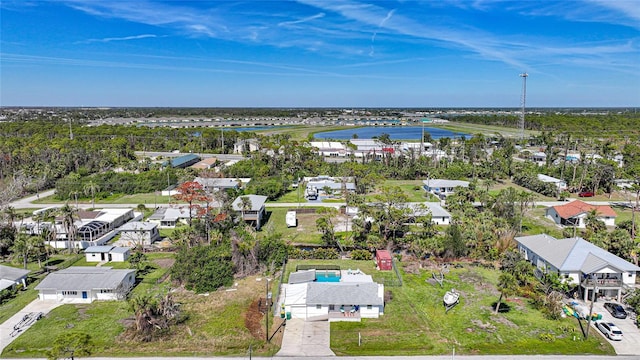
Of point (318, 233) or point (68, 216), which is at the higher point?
point (68, 216)

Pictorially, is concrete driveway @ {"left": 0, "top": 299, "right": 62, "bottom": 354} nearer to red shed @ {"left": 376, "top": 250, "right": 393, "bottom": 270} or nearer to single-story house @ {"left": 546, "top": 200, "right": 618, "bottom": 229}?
red shed @ {"left": 376, "top": 250, "right": 393, "bottom": 270}

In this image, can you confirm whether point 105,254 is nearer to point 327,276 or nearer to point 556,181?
point 327,276

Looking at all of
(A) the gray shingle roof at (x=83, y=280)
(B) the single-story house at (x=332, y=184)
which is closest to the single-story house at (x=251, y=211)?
(B) the single-story house at (x=332, y=184)

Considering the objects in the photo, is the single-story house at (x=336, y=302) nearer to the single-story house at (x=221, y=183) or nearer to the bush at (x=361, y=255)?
the bush at (x=361, y=255)

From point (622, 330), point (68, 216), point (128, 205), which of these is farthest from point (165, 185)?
point (622, 330)

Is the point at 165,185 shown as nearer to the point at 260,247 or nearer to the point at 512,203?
the point at 260,247

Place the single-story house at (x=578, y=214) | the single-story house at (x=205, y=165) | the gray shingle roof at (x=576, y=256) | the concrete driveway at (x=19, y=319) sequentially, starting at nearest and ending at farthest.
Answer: the concrete driveway at (x=19, y=319) → the gray shingle roof at (x=576, y=256) → the single-story house at (x=578, y=214) → the single-story house at (x=205, y=165)

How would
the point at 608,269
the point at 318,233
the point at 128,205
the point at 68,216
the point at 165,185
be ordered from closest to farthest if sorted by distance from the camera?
the point at 608,269
the point at 68,216
the point at 318,233
the point at 128,205
the point at 165,185
